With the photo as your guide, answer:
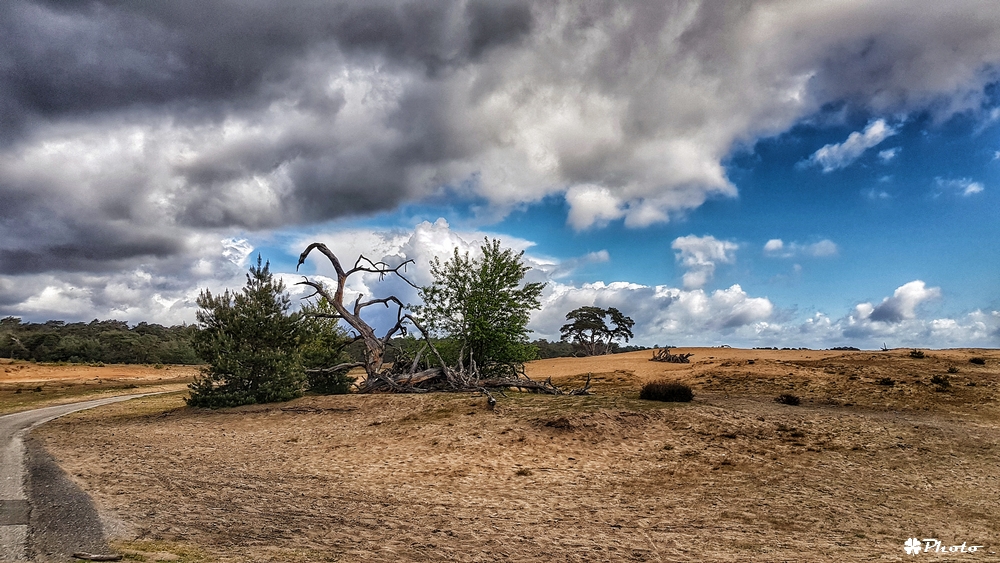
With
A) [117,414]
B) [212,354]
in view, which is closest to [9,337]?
[117,414]

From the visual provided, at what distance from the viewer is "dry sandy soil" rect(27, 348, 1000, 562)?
6695 mm

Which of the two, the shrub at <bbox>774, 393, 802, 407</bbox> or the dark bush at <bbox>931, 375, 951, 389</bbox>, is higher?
the dark bush at <bbox>931, 375, 951, 389</bbox>

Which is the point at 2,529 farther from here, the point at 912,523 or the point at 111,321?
the point at 111,321

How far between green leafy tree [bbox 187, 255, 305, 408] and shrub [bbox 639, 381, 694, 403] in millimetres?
15811

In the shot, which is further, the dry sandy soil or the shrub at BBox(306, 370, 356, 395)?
the shrub at BBox(306, 370, 356, 395)

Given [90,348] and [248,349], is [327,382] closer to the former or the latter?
[248,349]

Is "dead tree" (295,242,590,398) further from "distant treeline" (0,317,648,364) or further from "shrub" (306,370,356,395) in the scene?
"distant treeline" (0,317,648,364)

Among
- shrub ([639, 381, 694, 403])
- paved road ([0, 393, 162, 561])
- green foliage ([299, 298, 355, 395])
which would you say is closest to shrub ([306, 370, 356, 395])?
green foliage ([299, 298, 355, 395])

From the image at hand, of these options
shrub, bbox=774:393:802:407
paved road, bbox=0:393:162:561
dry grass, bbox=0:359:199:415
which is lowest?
dry grass, bbox=0:359:199:415

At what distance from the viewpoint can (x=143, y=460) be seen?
12320 millimetres

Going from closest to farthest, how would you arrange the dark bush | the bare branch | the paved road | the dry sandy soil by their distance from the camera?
the paved road
the dry sandy soil
the dark bush
the bare branch

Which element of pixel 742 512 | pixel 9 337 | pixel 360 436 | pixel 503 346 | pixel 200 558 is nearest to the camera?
pixel 200 558

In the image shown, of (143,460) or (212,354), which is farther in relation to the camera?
(212,354)

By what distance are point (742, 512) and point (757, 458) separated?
425cm
